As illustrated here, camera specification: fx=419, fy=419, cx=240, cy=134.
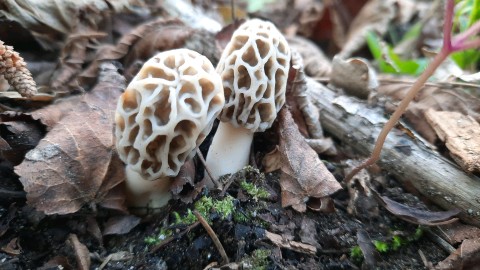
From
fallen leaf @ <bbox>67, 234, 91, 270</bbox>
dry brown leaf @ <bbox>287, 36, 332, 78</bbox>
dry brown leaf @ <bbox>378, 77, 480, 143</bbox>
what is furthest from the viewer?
dry brown leaf @ <bbox>287, 36, 332, 78</bbox>

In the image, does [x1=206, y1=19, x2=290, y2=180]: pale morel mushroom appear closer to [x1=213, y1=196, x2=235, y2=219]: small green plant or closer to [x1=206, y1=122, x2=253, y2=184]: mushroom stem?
[x1=206, y1=122, x2=253, y2=184]: mushroom stem

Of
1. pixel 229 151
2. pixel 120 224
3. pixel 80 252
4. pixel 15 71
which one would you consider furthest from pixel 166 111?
pixel 15 71

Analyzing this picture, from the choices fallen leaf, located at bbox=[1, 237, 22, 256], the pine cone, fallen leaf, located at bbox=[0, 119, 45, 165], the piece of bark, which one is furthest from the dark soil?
the pine cone

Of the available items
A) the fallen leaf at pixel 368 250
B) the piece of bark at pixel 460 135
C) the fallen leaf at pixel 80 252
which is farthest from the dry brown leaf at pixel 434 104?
the fallen leaf at pixel 80 252

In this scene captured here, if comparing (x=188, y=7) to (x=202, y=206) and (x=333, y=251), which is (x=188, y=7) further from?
(x=333, y=251)

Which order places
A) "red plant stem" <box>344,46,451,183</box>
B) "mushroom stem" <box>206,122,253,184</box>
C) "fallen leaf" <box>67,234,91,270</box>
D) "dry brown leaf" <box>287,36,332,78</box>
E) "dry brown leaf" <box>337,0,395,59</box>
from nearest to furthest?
"red plant stem" <box>344,46,451,183</box> → "fallen leaf" <box>67,234,91,270</box> → "mushroom stem" <box>206,122,253,184</box> → "dry brown leaf" <box>287,36,332,78</box> → "dry brown leaf" <box>337,0,395,59</box>

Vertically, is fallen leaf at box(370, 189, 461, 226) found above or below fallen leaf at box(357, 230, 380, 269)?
above
